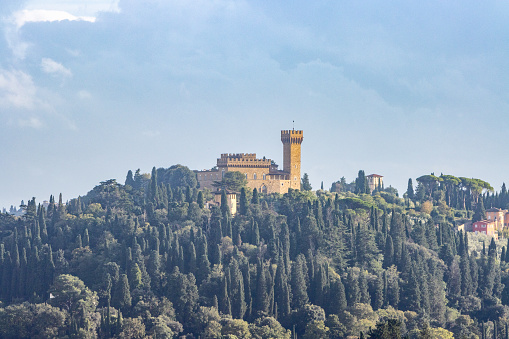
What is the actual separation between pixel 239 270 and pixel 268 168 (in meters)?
32.4

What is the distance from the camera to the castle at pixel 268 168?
11744cm

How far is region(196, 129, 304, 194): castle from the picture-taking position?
4624 inches

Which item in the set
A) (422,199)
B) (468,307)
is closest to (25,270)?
(468,307)

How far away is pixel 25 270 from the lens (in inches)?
3605

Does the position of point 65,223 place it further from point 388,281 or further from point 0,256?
point 388,281

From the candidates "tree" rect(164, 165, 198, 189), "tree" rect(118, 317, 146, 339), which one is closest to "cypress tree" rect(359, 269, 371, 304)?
"tree" rect(118, 317, 146, 339)

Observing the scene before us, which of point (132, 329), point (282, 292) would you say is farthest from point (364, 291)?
point (132, 329)

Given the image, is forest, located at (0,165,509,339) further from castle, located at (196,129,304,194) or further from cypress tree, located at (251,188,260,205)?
castle, located at (196,129,304,194)

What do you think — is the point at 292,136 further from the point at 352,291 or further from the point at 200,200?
the point at 352,291

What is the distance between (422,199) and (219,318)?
50920mm

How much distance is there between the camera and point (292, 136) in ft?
391

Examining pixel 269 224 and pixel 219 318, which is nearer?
pixel 219 318

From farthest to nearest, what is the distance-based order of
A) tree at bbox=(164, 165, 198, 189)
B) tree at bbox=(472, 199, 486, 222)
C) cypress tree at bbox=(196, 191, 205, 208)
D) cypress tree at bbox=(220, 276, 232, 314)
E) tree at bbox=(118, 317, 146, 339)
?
tree at bbox=(164, 165, 198, 189), tree at bbox=(472, 199, 486, 222), cypress tree at bbox=(196, 191, 205, 208), cypress tree at bbox=(220, 276, 232, 314), tree at bbox=(118, 317, 146, 339)

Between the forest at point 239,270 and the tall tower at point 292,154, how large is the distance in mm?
5910
